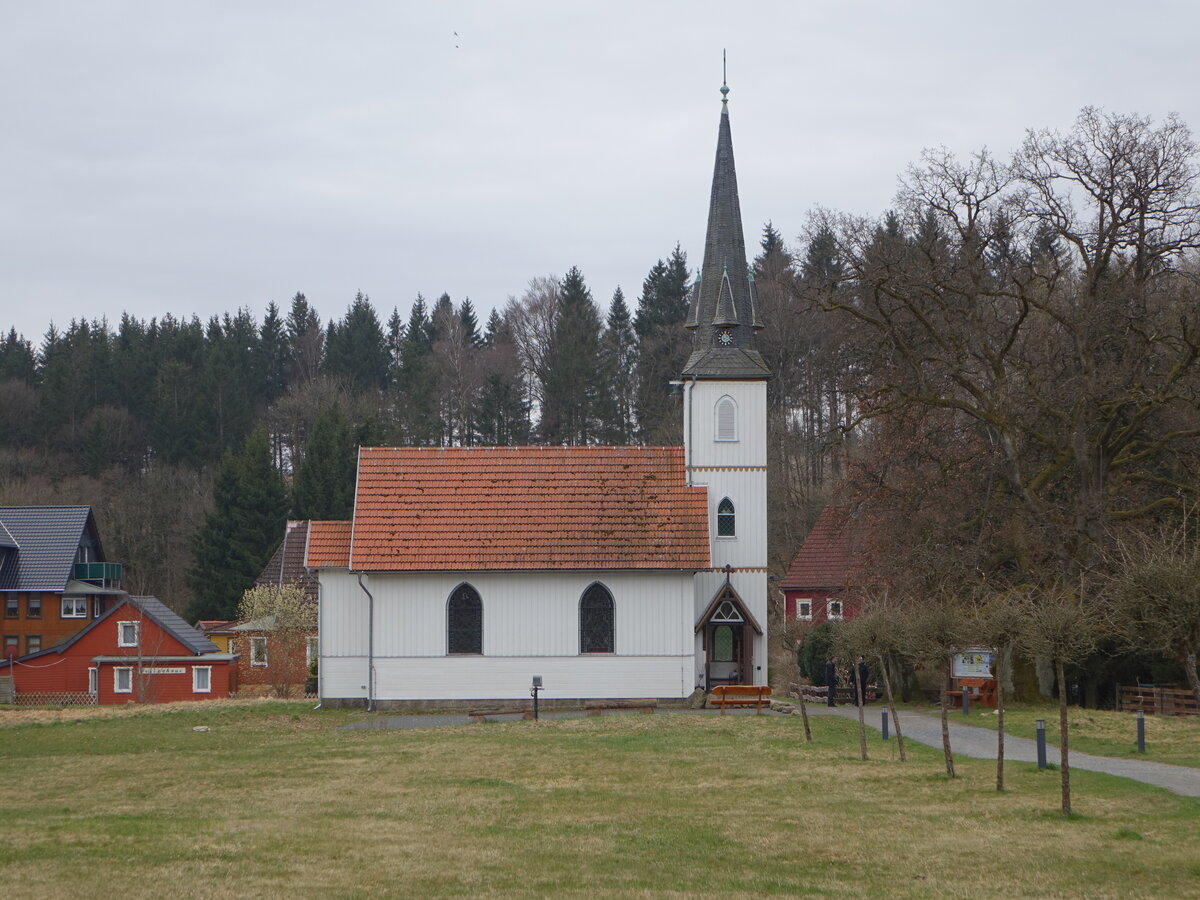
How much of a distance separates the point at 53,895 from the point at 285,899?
204 centimetres

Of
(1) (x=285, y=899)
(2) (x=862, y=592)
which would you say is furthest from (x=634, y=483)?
(1) (x=285, y=899)

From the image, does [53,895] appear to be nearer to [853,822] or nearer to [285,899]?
[285,899]

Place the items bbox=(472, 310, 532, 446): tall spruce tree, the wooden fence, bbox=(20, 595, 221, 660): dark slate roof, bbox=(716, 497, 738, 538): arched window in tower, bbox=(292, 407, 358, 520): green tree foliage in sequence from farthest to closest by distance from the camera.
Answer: bbox=(472, 310, 532, 446): tall spruce tree → bbox=(292, 407, 358, 520): green tree foliage → bbox=(20, 595, 221, 660): dark slate roof → bbox=(716, 497, 738, 538): arched window in tower → the wooden fence

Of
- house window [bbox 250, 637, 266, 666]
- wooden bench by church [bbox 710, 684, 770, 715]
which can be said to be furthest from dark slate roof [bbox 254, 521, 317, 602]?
wooden bench by church [bbox 710, 684, 770, 715]

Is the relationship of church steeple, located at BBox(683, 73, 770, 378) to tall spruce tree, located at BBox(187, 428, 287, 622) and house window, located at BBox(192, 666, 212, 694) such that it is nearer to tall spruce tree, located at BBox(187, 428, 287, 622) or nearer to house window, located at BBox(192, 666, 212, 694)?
house window, located at BBox(192, 666, 212, 694)

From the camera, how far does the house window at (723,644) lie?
36156mm

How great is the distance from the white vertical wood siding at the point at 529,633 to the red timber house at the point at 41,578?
28534 millimetres

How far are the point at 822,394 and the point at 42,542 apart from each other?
34.1 metres

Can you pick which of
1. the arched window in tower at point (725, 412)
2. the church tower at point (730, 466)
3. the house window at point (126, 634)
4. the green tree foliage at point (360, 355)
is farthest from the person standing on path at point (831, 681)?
the green tree foliage at point (360, 355)

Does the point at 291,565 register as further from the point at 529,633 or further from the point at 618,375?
the point at 529,633

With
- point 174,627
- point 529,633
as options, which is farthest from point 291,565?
point 529,633

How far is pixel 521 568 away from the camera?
3359cm

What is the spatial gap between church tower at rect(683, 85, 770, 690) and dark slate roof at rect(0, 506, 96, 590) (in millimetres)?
33194

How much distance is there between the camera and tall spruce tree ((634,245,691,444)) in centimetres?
6619
